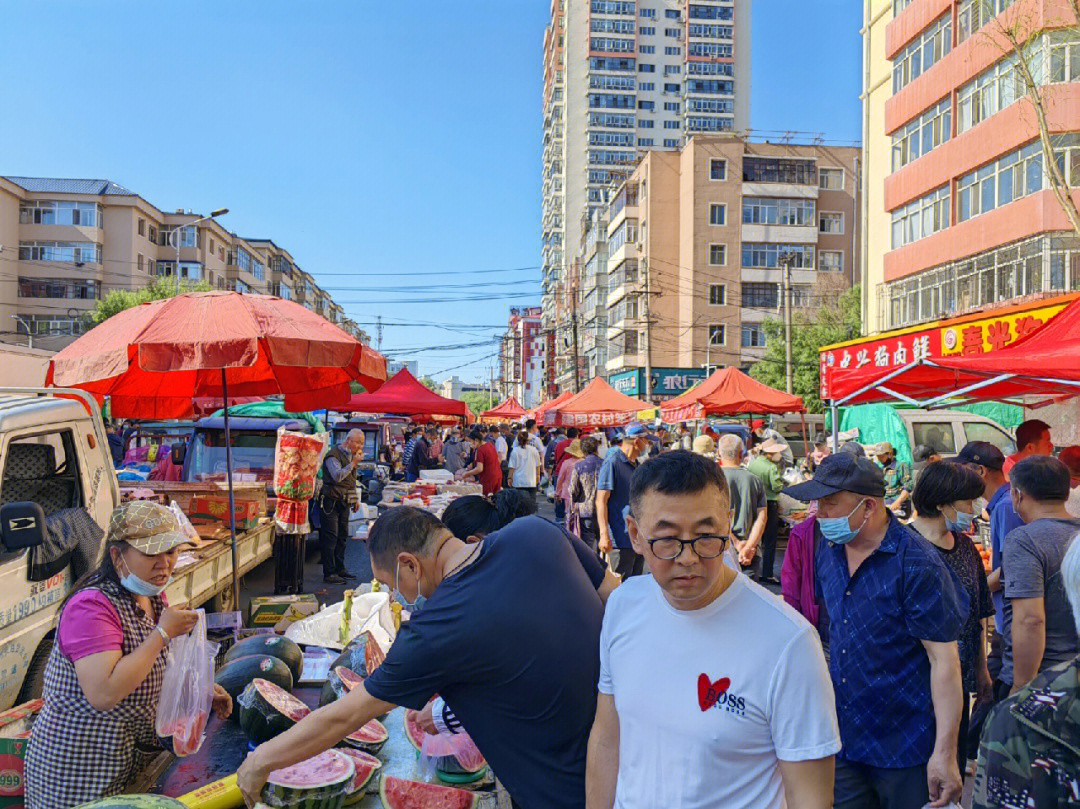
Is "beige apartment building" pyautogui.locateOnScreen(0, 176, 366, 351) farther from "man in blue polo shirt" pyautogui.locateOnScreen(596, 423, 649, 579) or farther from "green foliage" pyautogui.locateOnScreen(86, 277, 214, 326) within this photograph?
"man in blue polo shirt" pyautogui.locateOnScreen(596, 423, 649, 579)

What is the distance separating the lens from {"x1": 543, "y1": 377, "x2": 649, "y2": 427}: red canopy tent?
75.1 ft

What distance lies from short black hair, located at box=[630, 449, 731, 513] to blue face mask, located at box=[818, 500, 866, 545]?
4.66ft

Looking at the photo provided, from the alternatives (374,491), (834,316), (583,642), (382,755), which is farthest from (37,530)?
(834,316)

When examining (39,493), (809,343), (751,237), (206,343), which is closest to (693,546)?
(206,343)

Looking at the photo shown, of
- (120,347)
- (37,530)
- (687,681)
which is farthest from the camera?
(120,347)

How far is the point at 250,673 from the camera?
4121mm

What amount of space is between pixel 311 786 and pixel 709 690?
1757 mm

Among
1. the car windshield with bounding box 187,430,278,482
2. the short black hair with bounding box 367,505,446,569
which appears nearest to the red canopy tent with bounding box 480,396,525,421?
the car windshield with bounding box 187,430,278,482

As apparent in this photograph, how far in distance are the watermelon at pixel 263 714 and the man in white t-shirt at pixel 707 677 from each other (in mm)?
1991

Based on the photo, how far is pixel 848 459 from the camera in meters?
3.49

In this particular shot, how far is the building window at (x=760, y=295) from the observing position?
56.8 m

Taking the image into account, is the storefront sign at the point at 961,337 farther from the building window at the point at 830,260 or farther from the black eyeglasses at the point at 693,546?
the building window at the point at 830,260

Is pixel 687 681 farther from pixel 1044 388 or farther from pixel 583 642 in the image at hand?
pixel 1044 388

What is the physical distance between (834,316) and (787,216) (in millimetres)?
12572
